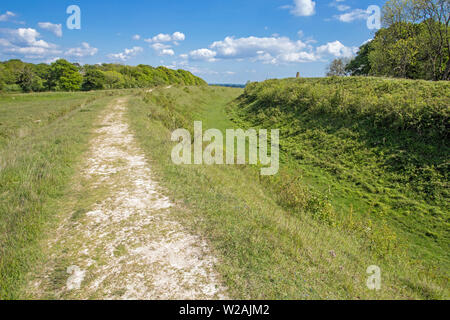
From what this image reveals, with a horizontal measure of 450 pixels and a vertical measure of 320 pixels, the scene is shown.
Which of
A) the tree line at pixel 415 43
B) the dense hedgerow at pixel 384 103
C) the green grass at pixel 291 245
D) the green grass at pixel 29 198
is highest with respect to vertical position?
the tree line at pixel 415 43

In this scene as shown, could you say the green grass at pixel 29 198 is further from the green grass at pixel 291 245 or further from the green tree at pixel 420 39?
the green tree at pixel 420 39

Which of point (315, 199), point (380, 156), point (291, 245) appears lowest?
point (315, 199)

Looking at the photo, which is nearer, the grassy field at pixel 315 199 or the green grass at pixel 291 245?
the green grass at pixel 291 245

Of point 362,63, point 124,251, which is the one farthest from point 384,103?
point 362,63

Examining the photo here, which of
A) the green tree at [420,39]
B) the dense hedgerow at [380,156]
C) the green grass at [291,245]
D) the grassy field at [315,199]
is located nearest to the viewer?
the green grass at [291,245]

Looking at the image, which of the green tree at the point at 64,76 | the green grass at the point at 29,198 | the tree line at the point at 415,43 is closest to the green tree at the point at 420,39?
the tree line at the point at 415,43

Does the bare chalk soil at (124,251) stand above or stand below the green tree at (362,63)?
below

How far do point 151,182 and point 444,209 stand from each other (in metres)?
11.5

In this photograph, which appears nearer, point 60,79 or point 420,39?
point 420,39

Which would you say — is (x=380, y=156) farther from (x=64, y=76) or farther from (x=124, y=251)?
(x=64, y=76)

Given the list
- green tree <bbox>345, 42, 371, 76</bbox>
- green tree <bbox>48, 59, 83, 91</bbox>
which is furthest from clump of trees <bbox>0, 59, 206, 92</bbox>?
green tree <bbox>345, 42, 371, 76</bbox>

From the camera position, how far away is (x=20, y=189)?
600 centimetres

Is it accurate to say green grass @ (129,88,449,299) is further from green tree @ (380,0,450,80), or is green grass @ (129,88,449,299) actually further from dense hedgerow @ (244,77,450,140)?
green tree @ (380,0,450,80)
